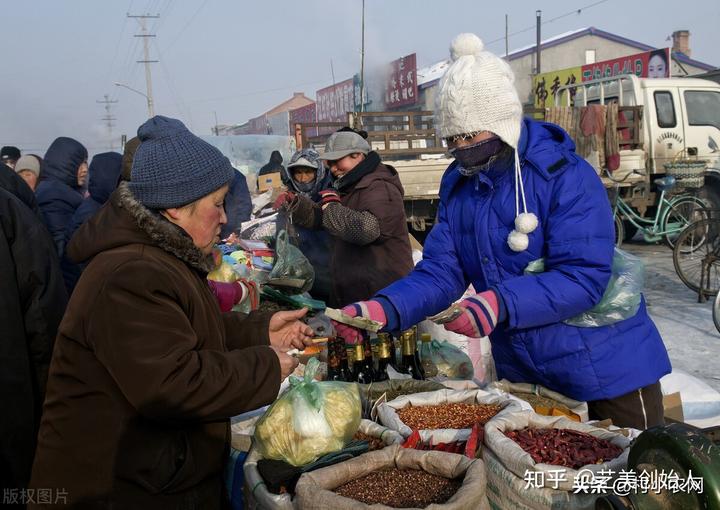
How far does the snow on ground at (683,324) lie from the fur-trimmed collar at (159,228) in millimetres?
4794

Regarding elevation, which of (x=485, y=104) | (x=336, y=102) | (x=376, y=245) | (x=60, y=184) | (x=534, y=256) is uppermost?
(x=336, y=102)

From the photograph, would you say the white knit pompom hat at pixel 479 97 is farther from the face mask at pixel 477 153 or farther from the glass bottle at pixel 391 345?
the glass bottle at pixel 391 345

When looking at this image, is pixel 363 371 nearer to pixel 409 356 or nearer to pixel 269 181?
pixel 409 356

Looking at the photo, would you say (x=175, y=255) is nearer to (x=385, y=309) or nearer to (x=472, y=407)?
(x=385, y=309)

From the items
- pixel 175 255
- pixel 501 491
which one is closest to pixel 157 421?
pixel 175 255

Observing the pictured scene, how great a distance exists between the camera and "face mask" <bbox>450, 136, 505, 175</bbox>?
2.27 m

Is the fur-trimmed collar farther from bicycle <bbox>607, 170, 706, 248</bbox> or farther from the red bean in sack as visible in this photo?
bicycle <bbox>607, 170, 706, 248</bbox>

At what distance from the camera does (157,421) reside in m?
1.65

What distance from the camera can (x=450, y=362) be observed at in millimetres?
3311

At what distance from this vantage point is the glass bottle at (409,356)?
314cm

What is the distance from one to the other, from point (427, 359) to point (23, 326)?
6.54 ft

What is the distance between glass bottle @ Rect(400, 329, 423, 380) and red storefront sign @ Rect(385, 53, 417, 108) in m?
27.5

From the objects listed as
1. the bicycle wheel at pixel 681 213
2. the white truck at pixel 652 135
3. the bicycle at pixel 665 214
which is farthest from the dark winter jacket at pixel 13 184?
the bicycle wheel at pixel 681 213

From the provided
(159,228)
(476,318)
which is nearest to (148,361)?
(159,228)
